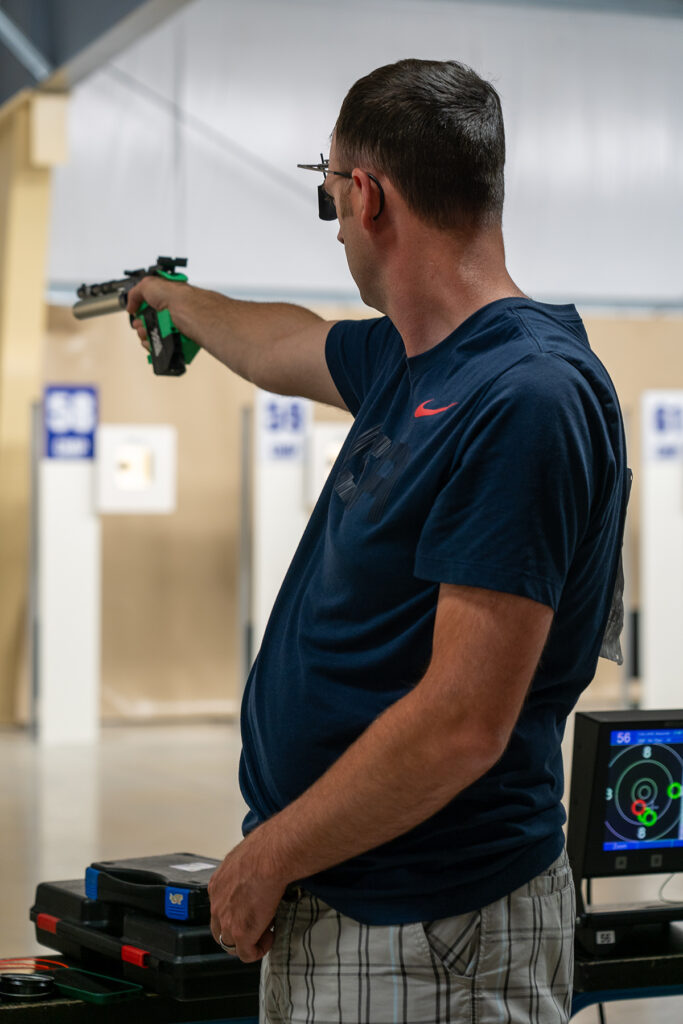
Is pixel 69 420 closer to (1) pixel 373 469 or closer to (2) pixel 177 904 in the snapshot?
(2) pixel 177 904

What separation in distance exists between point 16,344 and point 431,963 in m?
6.78

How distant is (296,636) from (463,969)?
1.24 feet

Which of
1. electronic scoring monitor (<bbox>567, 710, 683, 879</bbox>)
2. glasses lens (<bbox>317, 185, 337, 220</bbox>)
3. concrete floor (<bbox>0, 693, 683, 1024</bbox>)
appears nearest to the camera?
glasses lens (<bbox>317, 185, 337, 220</bbox>)

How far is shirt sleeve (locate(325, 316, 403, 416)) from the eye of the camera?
67.9 inches

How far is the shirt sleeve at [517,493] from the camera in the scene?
3.85 ft

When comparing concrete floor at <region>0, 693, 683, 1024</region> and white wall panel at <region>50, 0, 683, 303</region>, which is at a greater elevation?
white wall panel at <region>50, 0, 683, 303</region>

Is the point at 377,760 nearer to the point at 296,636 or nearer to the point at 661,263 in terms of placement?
the point at 296,636

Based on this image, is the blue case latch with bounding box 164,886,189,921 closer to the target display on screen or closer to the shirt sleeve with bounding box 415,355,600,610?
the target display on screen

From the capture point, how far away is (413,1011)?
1294mm

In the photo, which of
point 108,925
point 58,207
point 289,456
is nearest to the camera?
point 108,925

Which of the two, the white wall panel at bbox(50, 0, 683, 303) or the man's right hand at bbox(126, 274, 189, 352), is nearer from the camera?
the man's right hand at bbox(126, 274, 189, 352)

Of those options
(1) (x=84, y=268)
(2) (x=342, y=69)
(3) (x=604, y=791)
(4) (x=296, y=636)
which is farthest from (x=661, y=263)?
(4) (x=296, y=636)

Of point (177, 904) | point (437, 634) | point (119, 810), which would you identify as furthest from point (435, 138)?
point (119, 810)

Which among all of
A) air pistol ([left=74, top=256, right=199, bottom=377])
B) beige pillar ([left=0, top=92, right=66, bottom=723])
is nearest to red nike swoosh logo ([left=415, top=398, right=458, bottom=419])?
air pistol ([left=74, top=256, right=199, bottom=377])
